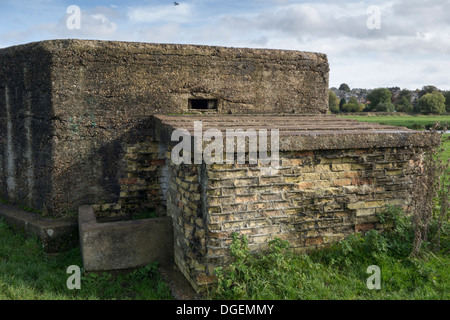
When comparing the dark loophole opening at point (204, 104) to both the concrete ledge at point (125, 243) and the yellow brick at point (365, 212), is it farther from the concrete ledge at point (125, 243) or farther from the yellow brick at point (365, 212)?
the yellow brick at point (365, 212)

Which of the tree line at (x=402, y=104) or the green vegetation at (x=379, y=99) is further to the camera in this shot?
the green vegetation at (x=379, y=99)

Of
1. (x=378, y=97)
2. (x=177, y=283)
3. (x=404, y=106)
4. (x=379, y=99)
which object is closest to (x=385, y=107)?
(x=404, y=106)

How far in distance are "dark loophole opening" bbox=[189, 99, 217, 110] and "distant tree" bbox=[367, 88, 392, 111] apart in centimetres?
6127

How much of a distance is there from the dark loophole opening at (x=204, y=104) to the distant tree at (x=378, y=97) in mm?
61272

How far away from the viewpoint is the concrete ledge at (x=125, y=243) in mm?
4559

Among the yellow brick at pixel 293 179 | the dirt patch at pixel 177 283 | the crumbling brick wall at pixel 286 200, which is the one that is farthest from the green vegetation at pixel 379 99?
the dirt patch at pixel 177 283

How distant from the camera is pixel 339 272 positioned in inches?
154

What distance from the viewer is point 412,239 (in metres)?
4.35

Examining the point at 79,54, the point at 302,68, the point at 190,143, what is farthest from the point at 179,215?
the point at 302,68

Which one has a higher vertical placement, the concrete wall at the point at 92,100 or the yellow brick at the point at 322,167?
the concrete wall at the point at 92,100

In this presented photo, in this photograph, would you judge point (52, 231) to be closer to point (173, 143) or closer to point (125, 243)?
point (125, 243)

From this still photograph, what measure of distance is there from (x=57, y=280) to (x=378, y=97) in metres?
66.5

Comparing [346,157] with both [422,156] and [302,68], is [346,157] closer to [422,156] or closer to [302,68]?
[422,156]

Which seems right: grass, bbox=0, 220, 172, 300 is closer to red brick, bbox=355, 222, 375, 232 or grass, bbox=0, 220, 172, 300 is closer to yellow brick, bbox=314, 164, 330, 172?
yellow brick, bbox=314, 164, 330, 172
